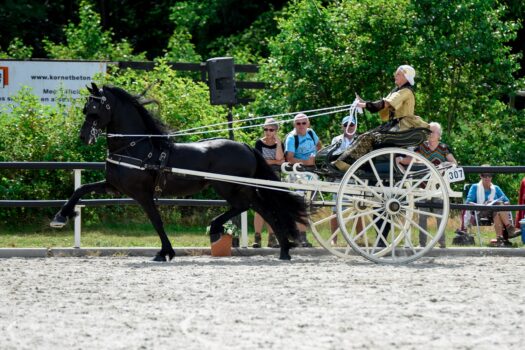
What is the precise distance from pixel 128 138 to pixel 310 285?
394 centimetres

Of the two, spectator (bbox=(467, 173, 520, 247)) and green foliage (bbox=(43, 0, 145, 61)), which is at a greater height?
green foliage (bbox=(43, 0, 145, 61))

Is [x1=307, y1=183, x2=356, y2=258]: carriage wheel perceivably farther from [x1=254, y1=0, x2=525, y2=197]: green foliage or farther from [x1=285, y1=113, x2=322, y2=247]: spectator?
[x1=254, y1=0, x2=525, y2=197]: green foliage

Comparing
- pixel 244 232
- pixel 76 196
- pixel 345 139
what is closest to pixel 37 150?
pixel 76 196

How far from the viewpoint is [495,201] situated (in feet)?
52.5

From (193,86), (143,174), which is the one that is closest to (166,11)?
(193,86)

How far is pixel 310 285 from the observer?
10.7 meters

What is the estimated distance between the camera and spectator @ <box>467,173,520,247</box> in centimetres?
1580

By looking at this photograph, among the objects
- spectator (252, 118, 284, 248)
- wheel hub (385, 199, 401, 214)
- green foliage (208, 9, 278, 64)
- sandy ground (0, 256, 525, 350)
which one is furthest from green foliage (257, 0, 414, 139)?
green foliage (208, 9, 278, 64)

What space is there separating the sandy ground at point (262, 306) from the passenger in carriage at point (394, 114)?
1.30 metres

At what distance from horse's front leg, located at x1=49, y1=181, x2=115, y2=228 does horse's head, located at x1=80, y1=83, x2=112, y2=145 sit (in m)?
0.53

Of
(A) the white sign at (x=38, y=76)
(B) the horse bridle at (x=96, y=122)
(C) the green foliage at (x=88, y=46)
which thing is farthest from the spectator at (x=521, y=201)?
(C) the green foliage at (x=88, y=46)

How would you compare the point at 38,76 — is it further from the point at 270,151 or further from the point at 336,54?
the point at 270,151

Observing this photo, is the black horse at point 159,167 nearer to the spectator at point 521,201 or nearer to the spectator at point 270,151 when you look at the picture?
the spectator at point 270,151

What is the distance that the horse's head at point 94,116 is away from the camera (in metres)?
13.7
